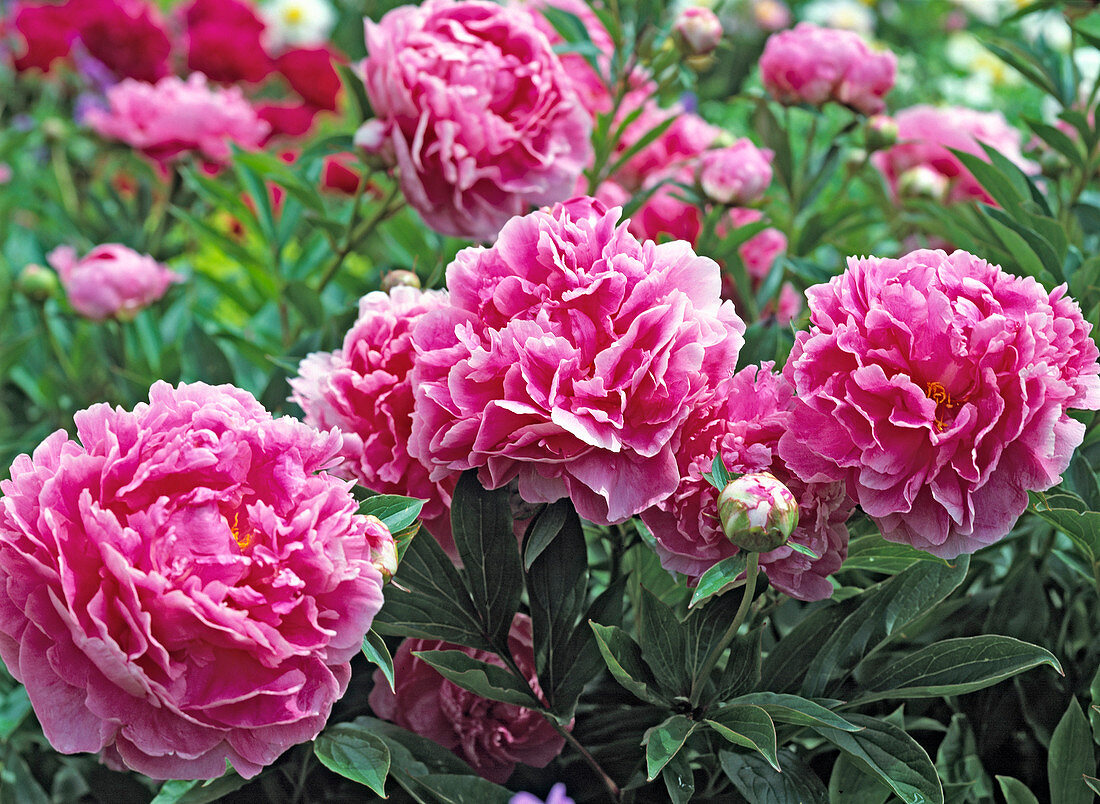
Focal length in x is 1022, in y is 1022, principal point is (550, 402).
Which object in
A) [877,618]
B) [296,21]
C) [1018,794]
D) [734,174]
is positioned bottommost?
[296,21]

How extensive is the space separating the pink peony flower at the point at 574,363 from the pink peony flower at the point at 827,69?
591 millimetres

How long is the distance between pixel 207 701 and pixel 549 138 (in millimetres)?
613

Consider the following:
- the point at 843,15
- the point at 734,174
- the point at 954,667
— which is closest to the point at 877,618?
the point at 954,667

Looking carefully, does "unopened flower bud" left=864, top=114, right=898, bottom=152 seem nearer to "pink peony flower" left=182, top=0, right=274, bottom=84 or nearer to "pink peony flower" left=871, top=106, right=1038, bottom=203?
"pink peony flower" left=871, top=106, right=1038, bottom=203

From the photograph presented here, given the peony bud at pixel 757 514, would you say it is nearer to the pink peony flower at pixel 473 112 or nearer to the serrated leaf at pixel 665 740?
the serrated leaf at pixel 665 740

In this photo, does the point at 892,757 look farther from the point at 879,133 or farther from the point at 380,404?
the point at 879,133

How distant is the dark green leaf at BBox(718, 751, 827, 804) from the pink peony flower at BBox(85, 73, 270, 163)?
1.16 metres

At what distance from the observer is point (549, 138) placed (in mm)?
962

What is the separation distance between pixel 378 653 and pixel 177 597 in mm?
140

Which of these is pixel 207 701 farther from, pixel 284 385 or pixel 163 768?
pixel 284 385

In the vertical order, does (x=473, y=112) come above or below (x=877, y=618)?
above

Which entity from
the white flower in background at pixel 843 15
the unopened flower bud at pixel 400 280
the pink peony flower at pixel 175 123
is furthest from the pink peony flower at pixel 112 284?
the white flower in background at pixel 843 15

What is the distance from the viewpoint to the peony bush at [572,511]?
55 cm

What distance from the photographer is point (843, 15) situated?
3.29 m
